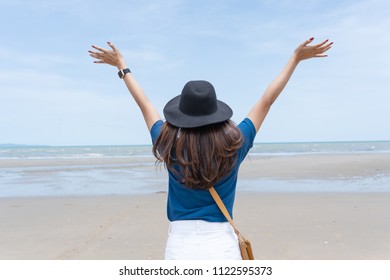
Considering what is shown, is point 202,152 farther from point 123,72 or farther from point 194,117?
point 123,72

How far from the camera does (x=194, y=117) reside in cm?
186

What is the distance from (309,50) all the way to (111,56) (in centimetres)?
120

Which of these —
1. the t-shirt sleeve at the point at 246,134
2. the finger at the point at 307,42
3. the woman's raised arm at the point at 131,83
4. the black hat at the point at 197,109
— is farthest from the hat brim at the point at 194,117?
the finger at the point at 307,42

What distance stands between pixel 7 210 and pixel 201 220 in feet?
30.3

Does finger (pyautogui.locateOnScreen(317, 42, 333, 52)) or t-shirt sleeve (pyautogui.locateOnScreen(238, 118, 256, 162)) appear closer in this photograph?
t-shirt sleeve (pyautogui.locateOnScreen(238, 118, 256, 162))

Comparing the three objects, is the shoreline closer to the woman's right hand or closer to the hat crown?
the woman's right hand

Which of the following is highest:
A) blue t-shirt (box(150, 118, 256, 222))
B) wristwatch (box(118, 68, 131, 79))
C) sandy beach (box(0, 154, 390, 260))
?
wristwatch (box(118, 68, 131, 79))

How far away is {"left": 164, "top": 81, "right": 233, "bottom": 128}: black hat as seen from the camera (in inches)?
72.4

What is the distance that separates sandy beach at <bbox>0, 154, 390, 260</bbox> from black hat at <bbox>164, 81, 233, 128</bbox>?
13.7ft

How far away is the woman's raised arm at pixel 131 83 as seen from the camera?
7.36 ft

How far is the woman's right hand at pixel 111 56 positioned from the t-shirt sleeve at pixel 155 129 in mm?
577

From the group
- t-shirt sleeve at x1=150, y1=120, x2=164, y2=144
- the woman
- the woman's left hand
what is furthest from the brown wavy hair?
the woman's left hand

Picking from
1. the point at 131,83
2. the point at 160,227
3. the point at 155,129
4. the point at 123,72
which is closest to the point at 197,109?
the point at 155,129
